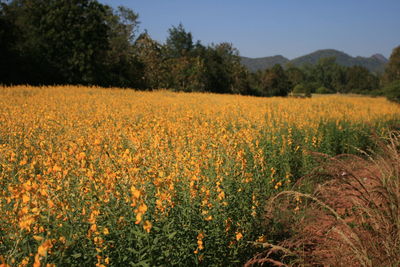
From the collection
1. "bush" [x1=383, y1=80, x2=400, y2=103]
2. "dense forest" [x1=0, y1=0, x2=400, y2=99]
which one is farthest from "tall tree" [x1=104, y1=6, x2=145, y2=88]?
"bush" [x1=383, y1=80, x2=400, y2=103]

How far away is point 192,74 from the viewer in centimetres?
3541

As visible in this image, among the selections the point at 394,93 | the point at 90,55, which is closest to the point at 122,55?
the point at 90,55

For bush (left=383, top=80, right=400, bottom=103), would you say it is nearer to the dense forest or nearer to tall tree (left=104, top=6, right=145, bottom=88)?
the dense forest

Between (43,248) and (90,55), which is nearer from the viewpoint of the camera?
(43,248)

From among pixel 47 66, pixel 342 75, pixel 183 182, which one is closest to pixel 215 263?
pixel 183 182

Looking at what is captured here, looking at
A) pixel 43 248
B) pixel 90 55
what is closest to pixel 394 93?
pixel 43 248

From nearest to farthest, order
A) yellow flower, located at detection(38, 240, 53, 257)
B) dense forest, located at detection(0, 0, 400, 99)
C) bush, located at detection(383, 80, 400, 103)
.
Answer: yellow flower, located at detection(38, 240, 53, 257), bush, located at detection(383, 80, 400, 103), dense forest, located at detection(0, 0, 400, 99)

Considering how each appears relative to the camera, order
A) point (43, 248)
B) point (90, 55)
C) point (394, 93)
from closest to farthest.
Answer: point (43, 248), point (394, 93), point (90, 55)

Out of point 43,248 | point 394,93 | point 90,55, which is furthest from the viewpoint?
point 90,55

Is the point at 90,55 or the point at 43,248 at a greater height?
the point at 90,55

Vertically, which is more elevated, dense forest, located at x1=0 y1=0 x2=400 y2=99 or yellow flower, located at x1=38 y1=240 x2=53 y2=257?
dense forest, located at x1=0 y1=0 x2=400 y2=99

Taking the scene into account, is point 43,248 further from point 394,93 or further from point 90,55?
point 90,55

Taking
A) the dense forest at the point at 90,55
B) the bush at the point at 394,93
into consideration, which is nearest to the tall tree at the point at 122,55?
the dense forest at the point at 90,55

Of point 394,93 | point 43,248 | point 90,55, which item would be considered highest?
point 90,55
